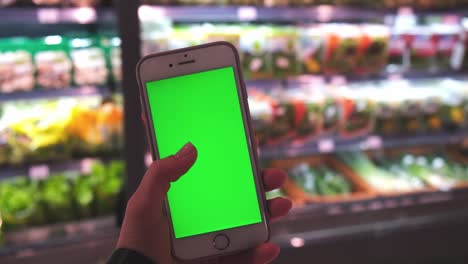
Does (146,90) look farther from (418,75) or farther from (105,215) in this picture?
(418,75)

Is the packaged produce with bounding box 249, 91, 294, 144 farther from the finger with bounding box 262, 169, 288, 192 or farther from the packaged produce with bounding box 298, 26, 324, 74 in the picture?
the finger with bounding box 262, 169, 288, 192

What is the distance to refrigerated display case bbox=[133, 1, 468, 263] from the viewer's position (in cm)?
221

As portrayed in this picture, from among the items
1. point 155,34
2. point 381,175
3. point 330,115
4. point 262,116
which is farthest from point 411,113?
point 155,34

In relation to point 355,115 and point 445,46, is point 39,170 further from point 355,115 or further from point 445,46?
A: point 445,46

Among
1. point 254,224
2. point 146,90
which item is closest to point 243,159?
point 254,224

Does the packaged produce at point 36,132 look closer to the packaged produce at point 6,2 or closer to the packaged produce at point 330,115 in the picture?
the packaged produce at point 6,2

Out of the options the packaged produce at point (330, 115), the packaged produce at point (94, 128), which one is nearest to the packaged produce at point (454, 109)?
the packaged produce at point (330, 115)

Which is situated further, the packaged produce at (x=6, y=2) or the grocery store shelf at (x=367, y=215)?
the grocery store shelf at (x=367, y=215)

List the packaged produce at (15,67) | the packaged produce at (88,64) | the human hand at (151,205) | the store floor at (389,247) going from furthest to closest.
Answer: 1. the store floor at (389,247)
2. the packaged produce at (88,64)
3. the packaged produce at (15,67)
4. the human hand at (151,205)

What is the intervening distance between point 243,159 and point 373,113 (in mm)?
1685

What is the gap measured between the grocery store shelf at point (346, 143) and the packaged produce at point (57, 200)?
3.14 feet

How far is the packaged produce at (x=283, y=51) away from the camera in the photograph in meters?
2.32

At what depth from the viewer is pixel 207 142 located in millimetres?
1021

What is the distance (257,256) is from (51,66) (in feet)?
4.66
